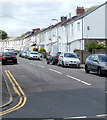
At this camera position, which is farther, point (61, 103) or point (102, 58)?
point (102, 58)

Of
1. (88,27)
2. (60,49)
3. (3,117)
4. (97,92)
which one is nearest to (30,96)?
(97,92)

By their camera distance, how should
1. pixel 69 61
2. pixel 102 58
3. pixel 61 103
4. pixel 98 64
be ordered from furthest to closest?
pixel 69 61
pixel 102 58
pixel 98 64
pixel 61 103

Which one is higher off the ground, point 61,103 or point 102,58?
point 102,58

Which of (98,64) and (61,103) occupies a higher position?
(98,64)

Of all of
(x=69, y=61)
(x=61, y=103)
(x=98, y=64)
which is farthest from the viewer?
(x=69, y=61)

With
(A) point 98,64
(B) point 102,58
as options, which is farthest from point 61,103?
(B) point 102,58

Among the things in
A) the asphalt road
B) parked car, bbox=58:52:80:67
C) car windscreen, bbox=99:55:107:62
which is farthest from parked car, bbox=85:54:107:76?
parked car, bbox=58:52:80:67

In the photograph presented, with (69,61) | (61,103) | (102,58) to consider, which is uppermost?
(102,58)

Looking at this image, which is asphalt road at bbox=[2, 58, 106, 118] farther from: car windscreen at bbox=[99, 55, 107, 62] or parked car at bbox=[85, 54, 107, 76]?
car windscreen at bbox=[99, 55, 107, 62]

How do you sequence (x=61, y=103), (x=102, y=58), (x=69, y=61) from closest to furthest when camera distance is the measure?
(x=61, y=103) → (x=102, y=58) → (x=69, y=61)

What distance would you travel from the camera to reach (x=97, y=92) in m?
12.4

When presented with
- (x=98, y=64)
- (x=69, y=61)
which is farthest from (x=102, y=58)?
(x=69, y=61)

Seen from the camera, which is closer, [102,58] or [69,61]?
[102,58]

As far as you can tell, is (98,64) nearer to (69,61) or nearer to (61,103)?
(69,61)
